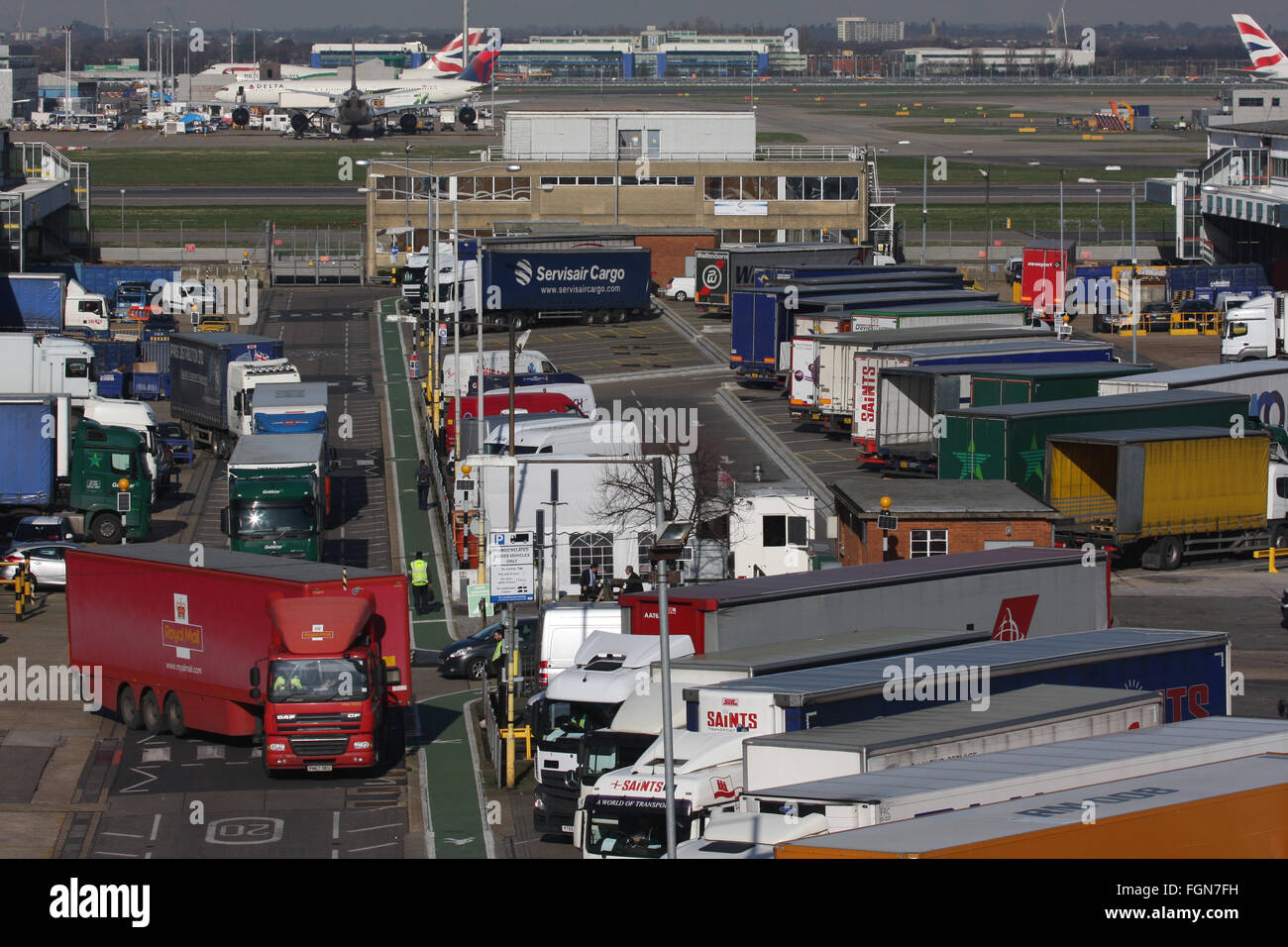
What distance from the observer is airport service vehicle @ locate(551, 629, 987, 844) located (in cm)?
2142

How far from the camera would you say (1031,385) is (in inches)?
1773

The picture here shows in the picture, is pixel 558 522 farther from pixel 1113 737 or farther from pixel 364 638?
pixel 1113 737

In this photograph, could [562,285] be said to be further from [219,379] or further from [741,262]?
[219,379]

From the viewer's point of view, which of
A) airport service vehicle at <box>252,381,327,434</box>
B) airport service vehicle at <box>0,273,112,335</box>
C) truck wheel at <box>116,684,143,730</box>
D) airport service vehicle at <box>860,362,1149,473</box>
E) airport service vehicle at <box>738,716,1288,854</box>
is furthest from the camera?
airport service vehicle at <box>0,273,112,335</box>

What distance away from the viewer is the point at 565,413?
45.1 metres

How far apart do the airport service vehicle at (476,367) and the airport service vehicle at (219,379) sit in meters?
4.93

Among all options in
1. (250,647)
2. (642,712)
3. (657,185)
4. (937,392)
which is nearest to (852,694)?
(642,712)

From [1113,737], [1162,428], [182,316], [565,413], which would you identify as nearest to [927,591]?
[1113,737]

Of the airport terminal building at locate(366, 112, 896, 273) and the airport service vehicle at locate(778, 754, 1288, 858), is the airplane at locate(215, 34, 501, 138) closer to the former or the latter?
the airport terminal building at locate(366, 112, 896, 273)

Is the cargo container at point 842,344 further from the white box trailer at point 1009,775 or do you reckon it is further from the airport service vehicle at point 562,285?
the white box trailer at point 1009,775

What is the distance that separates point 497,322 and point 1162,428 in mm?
37620

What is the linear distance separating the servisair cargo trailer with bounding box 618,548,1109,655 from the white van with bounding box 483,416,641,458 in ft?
35.9

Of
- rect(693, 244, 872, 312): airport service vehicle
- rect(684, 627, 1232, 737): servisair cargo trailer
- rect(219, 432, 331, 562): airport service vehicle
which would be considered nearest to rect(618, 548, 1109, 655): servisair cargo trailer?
rect(684, 627, 1232, 737): servisair cargo trailer

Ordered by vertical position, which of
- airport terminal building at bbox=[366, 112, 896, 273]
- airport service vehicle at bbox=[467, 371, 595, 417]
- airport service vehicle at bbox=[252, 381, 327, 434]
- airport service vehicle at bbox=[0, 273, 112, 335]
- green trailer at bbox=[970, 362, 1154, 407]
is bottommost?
airport service vehicle at bbox=[252, 381, 327, 434]
